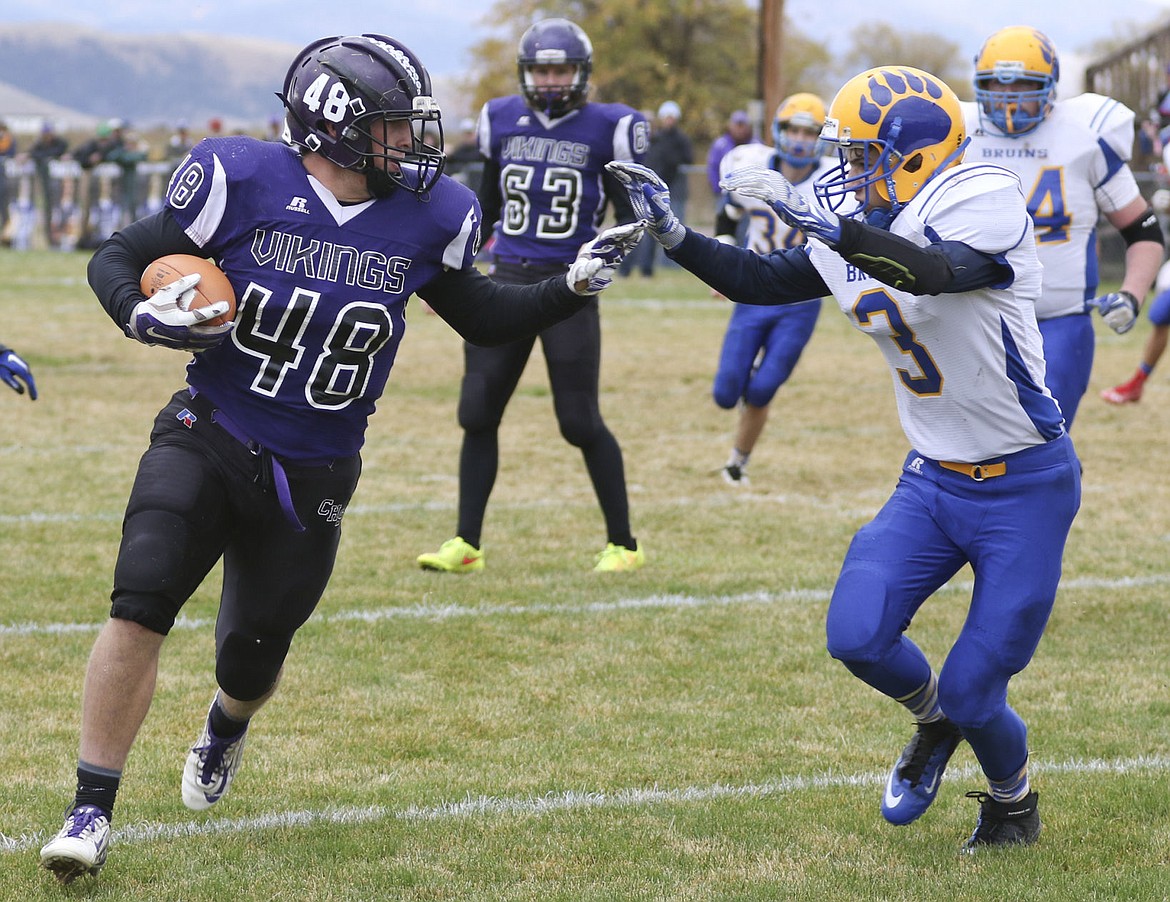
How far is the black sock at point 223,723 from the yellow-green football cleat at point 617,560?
2603 millimetres

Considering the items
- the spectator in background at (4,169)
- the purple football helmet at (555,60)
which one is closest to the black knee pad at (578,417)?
the purple football helmet at (555,60)

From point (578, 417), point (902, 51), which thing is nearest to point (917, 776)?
point (578, 417)

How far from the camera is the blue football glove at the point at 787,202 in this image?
3291 mm

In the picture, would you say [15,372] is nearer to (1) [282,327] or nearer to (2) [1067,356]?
(1) [282,327]

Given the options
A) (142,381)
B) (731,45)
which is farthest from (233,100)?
(142,381)

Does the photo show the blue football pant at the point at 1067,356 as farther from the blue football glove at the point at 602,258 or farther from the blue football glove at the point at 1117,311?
the blue football glove at the point at 602,258

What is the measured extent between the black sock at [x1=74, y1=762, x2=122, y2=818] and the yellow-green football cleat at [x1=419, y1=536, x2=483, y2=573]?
2.92 m

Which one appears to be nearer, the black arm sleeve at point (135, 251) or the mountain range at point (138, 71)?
the black arm sleeve at point (135, 251)

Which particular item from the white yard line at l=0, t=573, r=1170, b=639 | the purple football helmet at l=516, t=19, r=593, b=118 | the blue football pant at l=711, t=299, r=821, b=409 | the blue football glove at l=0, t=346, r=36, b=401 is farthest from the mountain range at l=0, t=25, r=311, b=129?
the blue football glove at l=0, t=346, r=36, b=401

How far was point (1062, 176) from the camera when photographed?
5.75 m

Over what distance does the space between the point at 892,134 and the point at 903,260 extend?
0.45 metres

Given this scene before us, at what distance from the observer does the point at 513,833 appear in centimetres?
364

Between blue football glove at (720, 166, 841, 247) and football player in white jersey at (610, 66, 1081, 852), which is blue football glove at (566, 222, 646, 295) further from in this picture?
blue football glove at (720, 166, 841, 247)

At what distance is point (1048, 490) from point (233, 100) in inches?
6592
